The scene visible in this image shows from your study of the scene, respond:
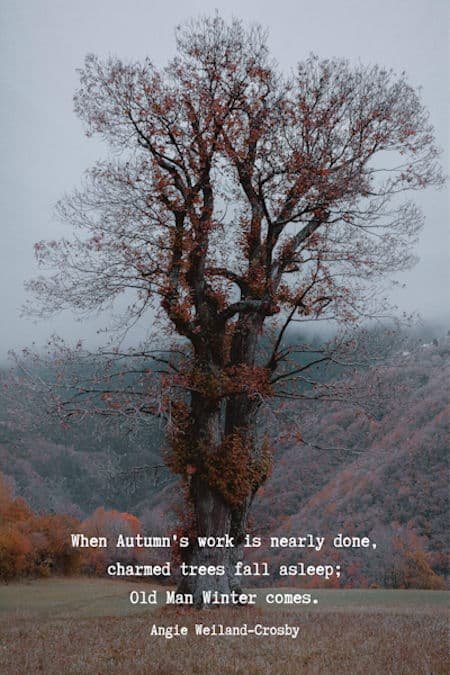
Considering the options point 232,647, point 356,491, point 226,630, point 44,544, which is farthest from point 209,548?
point 356,491

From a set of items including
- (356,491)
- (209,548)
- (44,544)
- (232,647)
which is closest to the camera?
(232,647)

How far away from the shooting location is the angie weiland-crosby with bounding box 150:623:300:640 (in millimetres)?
10234

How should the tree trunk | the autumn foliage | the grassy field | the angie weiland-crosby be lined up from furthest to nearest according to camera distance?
1. the autumn foliage
2. the tree trunk
3. the angie weiland-crosby
4. the grassy field

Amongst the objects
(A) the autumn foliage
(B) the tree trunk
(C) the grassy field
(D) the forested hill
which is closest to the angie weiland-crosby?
(C) the grassy field

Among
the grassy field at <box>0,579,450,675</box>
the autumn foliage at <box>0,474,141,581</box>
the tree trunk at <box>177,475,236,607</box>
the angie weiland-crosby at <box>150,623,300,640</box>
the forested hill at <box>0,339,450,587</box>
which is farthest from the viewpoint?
the forested hill at <box>0,339,450,587</box>

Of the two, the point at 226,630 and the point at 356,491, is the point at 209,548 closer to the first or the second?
the point at 226,630

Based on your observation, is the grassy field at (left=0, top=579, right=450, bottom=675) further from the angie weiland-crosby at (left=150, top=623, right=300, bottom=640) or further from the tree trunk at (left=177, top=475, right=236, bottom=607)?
the tree trunk at (left=177, top=475, right=236, bottom=607)

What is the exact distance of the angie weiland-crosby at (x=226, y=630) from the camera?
33.6 ft

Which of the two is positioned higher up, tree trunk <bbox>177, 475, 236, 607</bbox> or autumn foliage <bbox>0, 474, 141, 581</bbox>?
tree trunk <bbox>177, 475, 236, 607</bbox>

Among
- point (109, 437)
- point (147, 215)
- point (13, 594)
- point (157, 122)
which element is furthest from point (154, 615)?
point (13, 594)

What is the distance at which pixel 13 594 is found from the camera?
2478 centimetres

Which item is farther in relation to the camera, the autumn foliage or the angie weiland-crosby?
the autumn foliage

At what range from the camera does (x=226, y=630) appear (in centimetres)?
1055

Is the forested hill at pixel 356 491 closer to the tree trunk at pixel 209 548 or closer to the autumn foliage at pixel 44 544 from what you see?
the autumn foliage at pixel 44 544
